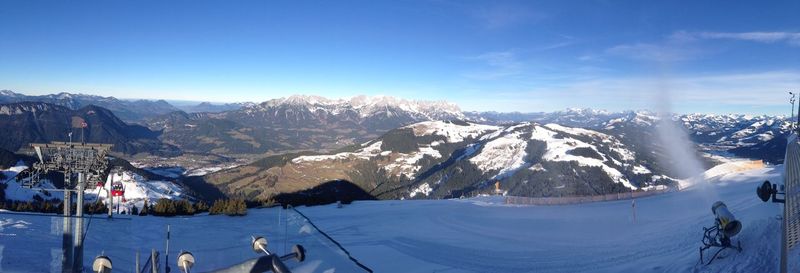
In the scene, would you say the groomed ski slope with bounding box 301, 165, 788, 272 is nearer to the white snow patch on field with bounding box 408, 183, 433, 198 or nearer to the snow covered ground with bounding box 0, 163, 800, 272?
the snow covered ground with bounding box 0, 163, 800, 272

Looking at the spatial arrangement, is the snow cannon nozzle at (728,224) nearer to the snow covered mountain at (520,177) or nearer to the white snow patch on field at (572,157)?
the snow covered mountain at (520,177)

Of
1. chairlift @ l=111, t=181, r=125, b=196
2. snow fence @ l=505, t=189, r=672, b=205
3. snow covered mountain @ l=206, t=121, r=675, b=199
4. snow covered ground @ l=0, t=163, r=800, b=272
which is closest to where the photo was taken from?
snow covered ground @ l=0, t=163, r=800, b=272

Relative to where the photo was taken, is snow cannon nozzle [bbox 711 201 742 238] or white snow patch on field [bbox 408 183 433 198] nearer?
snow cannon nozzle [bbox 711 201 742 238]

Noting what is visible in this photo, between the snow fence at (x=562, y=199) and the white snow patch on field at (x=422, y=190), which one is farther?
the white snow patch on field at (x=422, y=190)

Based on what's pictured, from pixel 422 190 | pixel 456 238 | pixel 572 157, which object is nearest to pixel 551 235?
pixel 456 238

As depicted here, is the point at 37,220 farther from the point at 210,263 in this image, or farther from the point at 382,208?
the point at 382,208

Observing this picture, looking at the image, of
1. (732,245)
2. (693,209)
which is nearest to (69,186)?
(732,245)

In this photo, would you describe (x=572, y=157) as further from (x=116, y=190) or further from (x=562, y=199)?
(x=116, y=190)

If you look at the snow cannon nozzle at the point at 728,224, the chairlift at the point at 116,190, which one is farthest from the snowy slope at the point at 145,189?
the snow cannon nozzle at the point at 728,224

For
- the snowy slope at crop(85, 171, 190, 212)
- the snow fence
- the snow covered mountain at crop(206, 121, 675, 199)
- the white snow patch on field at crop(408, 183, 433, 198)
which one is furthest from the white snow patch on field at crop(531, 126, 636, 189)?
the snow fence
